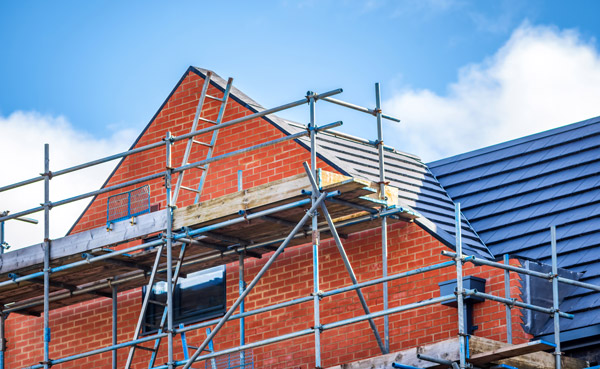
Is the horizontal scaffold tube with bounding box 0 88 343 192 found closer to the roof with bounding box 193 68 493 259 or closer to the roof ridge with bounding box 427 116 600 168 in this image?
the roof with bounding box 193 68 493 259

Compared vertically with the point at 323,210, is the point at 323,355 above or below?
below

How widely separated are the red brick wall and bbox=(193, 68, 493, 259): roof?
0.18 meters

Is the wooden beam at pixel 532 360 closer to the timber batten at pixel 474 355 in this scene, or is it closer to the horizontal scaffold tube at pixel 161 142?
the timber batten at pixel 474 355

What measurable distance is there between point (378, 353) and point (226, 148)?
436 centimetres

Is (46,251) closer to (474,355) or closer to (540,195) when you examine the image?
(474,355)

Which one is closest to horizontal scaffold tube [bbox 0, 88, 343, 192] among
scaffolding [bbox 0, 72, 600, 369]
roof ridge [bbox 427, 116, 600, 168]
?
scaffolding [bbox 0, 72, 600, 369]

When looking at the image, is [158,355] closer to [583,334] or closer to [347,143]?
[347,143]

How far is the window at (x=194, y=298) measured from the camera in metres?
19.3

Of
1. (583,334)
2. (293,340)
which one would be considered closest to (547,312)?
(583,334)

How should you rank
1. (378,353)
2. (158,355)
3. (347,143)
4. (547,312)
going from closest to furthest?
(547,312), (378,353), (158,355), (347,143)

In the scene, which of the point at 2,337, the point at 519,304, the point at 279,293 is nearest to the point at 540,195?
the point at 279,293

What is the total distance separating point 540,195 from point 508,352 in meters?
5.21

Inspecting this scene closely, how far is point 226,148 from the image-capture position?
19969 millimetres

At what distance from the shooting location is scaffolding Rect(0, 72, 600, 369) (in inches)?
616
